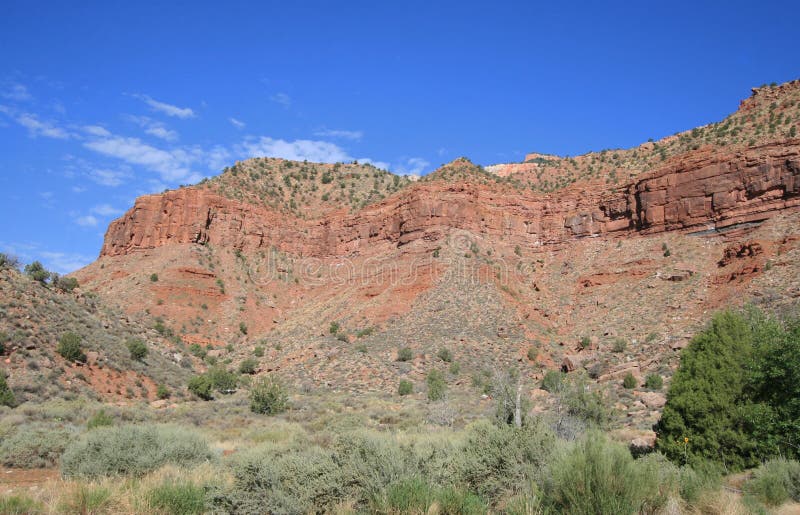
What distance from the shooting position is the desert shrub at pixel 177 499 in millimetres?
8625

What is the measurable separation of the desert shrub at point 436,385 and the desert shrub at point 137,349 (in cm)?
1616

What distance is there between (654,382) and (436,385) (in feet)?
36.4

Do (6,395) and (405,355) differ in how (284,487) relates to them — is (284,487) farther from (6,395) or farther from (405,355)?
(405,355)

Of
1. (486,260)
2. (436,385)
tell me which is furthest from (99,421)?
(486,260)

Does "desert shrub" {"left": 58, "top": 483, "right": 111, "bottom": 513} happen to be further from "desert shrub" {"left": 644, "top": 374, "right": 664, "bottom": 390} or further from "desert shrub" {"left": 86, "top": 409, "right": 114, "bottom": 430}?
"desert shrub" {"left": 644, "top": 374, "right": 664, "bottom": 390}

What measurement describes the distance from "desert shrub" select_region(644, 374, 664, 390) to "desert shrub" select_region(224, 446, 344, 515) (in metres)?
23.1

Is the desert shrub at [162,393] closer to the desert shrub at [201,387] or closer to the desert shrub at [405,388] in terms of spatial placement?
the desert shrub at [201,387]

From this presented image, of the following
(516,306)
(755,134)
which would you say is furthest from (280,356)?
(755,134)

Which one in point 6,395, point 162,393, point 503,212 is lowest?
point 162,393

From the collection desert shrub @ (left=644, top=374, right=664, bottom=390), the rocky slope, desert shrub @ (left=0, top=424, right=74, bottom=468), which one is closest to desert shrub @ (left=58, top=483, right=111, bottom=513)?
desert shrub @ (left=0, top=424, right=74, bottom=468)

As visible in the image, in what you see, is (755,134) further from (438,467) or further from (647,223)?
(438,467)

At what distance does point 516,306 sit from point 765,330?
2940 centimetres

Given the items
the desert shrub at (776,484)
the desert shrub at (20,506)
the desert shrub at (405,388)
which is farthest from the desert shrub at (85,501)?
the desert shrub at (405,388)

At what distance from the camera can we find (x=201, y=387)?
2989 centimetres
